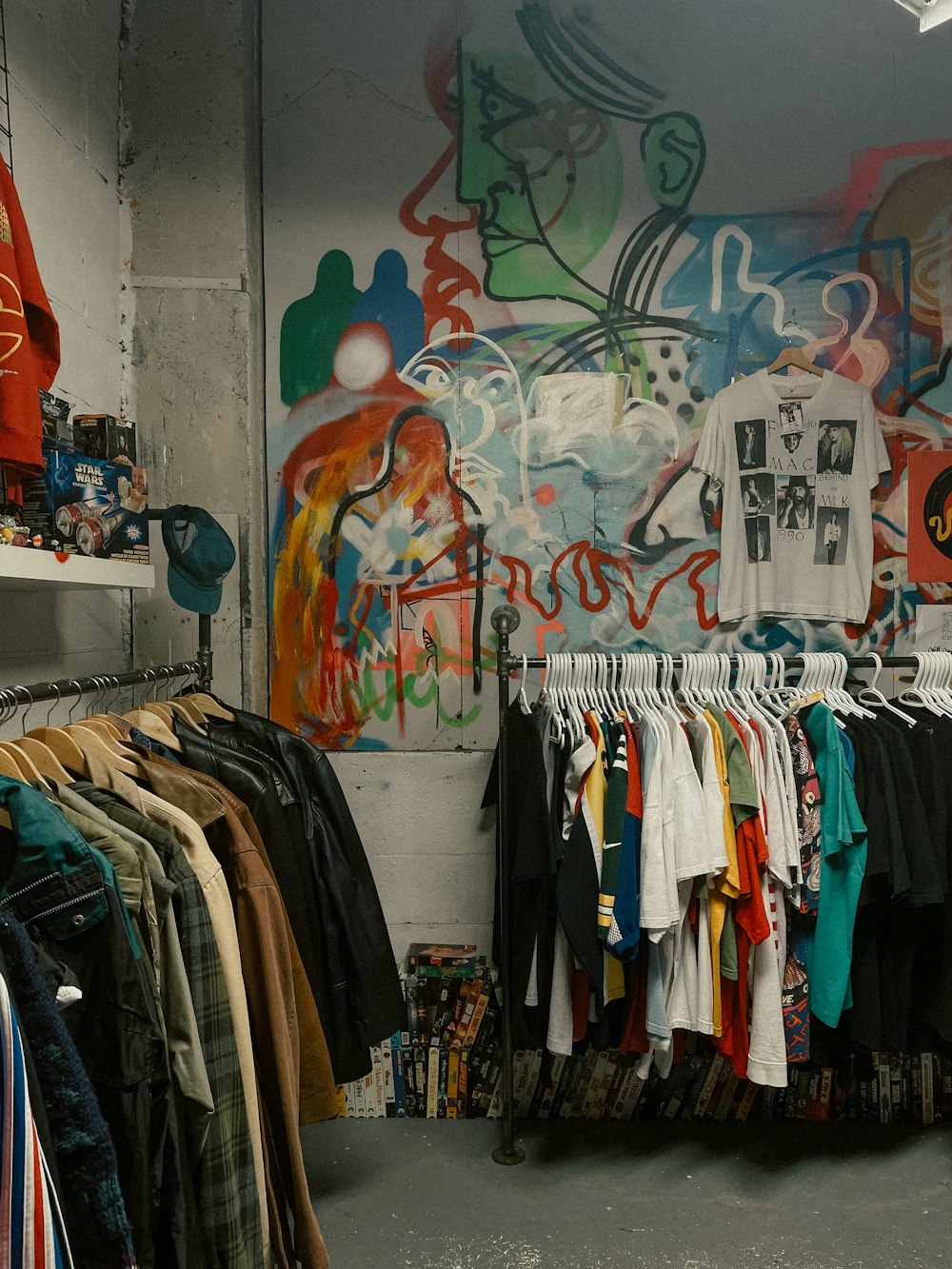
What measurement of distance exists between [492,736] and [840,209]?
2.01 metres

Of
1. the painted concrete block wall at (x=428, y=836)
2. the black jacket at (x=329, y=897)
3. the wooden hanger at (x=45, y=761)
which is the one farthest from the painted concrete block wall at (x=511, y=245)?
→ the wooden hanger at (x=45, y=761)

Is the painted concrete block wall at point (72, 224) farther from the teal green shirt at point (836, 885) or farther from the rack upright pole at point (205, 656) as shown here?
the teal green shirt at point (836, 885)

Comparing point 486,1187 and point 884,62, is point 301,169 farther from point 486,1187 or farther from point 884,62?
point 486,1187

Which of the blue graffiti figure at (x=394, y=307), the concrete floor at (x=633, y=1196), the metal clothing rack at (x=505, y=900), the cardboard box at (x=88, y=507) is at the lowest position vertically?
the concrete floor at (x=633, y=1196)

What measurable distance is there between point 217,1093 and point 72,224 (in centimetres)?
219

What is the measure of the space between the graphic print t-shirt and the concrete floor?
1.56 meters

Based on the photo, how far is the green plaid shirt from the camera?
4.13 ft

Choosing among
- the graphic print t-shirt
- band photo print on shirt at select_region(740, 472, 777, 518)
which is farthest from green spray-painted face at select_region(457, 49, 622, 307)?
band photo print on shirt at select_region(740, 472, 777, 518)

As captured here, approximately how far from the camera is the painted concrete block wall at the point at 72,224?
80.3 inches

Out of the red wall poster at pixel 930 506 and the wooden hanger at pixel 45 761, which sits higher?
the red wall poster at pixel 930 506

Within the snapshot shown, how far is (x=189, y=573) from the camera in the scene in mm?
2045

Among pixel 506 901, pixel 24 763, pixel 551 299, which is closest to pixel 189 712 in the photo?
pixel 24 763

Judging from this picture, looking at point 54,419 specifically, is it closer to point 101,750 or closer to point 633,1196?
point 101,750

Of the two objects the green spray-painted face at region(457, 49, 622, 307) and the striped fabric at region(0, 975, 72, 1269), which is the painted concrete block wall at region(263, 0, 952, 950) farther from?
the striped fabric at region(0, 975, 72, 1269)
